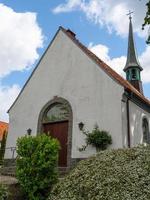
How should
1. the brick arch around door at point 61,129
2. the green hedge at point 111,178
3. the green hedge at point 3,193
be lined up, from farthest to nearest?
the brick arch around door at point 61,129 < the green hedge at point 3,193 < the green hedge at point 111,178

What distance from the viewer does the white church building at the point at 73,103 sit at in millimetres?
15163

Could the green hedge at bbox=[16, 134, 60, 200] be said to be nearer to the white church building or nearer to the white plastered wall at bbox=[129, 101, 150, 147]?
the white church building

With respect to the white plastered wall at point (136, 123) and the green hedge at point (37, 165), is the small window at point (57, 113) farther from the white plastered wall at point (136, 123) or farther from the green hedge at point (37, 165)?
the green hedge at point (37, 165)

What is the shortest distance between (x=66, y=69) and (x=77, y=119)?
10.2 ft

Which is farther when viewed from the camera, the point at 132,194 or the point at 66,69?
the point at 66,69

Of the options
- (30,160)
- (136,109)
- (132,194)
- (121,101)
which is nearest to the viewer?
(132,194)

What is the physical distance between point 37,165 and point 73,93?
7.52 meters

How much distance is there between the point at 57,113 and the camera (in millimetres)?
17266

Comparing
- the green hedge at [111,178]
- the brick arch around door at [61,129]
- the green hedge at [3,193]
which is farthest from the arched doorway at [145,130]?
the green hedge at [3,193]

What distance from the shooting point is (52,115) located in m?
17.5

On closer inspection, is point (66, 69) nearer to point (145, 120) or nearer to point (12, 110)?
point (12, 110)

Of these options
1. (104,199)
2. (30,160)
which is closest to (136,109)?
(30,160)

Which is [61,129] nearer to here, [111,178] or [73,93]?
[73,93]

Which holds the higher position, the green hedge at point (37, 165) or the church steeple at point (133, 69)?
the church steeple at point (133, 69)
